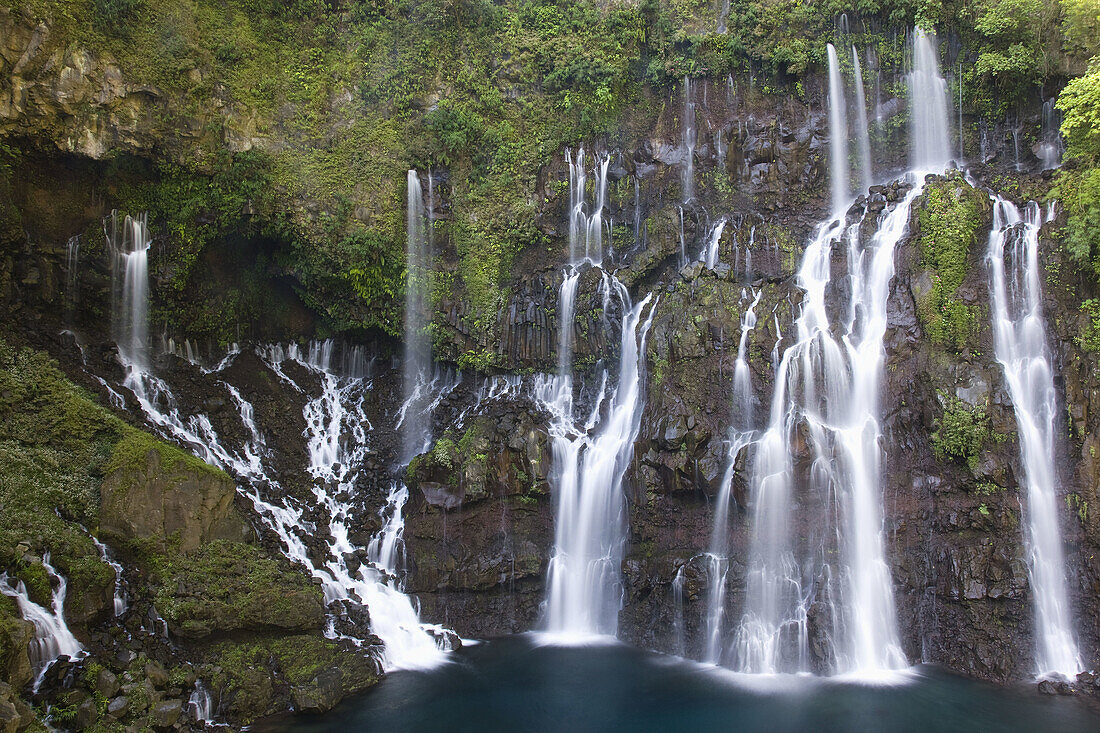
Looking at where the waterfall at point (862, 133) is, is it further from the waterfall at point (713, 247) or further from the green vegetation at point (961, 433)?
the green vegetation at point (961, 433)

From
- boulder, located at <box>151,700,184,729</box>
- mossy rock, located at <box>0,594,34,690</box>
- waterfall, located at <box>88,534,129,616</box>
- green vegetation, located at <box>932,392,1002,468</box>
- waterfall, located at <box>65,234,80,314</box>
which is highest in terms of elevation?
A: waterfall, located at <box>65,234,80,314</box>

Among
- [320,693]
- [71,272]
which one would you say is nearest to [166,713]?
[320,693]

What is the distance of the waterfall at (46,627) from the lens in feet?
33.5

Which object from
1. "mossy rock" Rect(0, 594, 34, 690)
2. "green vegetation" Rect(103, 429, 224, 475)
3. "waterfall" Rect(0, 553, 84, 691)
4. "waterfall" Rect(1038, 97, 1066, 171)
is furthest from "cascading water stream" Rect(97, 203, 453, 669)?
"waterfall" Rect(1038, 97, 1066, 171)

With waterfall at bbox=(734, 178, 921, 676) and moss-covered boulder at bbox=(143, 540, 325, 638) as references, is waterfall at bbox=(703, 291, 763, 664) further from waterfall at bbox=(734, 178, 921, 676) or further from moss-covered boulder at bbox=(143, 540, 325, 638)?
moss-covered boulder at bbox=(143, 540, 325, 638)

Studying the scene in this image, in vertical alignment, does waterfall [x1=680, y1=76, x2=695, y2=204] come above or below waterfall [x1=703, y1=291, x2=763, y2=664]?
above

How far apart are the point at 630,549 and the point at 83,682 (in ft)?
35.2

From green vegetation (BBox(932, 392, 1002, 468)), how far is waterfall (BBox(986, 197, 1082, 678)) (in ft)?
2.35

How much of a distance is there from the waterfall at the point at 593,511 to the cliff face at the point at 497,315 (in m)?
0.41

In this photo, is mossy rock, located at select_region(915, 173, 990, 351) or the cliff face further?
mossy rock, located at select_region(915, 173, 990, 351)

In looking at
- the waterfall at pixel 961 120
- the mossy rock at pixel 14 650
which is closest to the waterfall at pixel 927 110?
the waterfall at pixel 961 120

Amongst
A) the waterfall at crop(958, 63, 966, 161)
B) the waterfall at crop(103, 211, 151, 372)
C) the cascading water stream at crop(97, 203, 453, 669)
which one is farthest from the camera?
the waterfall at crop(958, 63, 966, 161)

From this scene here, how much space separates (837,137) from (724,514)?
13.1m

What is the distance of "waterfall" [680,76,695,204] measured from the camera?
22.0 m
